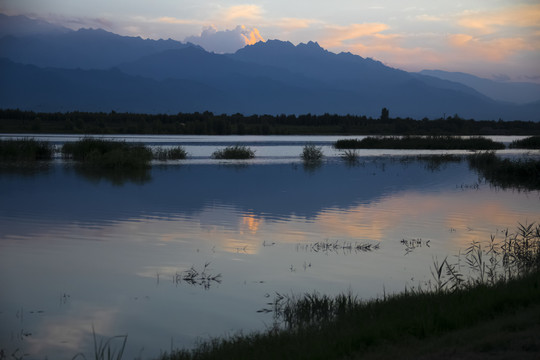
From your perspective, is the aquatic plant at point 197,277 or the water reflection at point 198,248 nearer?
the water reflection at point 198,248

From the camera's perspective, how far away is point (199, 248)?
16281 millimetres

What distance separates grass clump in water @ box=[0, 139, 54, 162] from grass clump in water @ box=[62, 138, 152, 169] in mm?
2583

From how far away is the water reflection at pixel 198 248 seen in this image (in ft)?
33.9

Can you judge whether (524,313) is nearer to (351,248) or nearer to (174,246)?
(351,248)

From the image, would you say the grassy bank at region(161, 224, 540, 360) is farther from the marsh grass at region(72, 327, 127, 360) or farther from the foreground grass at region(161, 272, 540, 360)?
the marsh grass at region(72, 327, 127, 360)

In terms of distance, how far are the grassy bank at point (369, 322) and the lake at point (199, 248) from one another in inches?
31.9

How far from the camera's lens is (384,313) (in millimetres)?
9195

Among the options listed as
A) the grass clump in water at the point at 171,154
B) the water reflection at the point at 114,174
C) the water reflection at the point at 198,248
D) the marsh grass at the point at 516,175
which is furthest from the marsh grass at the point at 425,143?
the water reflection at the point at 198,248

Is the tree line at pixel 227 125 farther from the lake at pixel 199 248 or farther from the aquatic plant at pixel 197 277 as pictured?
the aquatic plant at pixel 197 277

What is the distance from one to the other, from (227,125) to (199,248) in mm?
104953

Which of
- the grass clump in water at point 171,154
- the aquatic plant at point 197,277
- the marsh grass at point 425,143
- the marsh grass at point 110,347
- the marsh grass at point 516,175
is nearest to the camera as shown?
the marsh grass at point 110,347

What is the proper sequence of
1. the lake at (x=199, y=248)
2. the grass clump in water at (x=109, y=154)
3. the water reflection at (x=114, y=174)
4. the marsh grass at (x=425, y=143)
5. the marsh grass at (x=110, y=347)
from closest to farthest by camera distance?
the marsh grass at (x=110, y=347) < the lake at (x=199, y=248) < the water reflection at (x=114, y=174) < the grass clump in water at (x=109, y=154) < the marsh grass at (x=425, y=143)

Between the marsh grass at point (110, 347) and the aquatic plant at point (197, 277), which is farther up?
the aquatic plant at point (197, 277)

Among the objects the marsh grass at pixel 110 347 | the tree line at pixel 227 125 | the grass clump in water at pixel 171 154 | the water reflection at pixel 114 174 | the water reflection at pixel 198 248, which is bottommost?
the marsh grass at pixel 110 347
